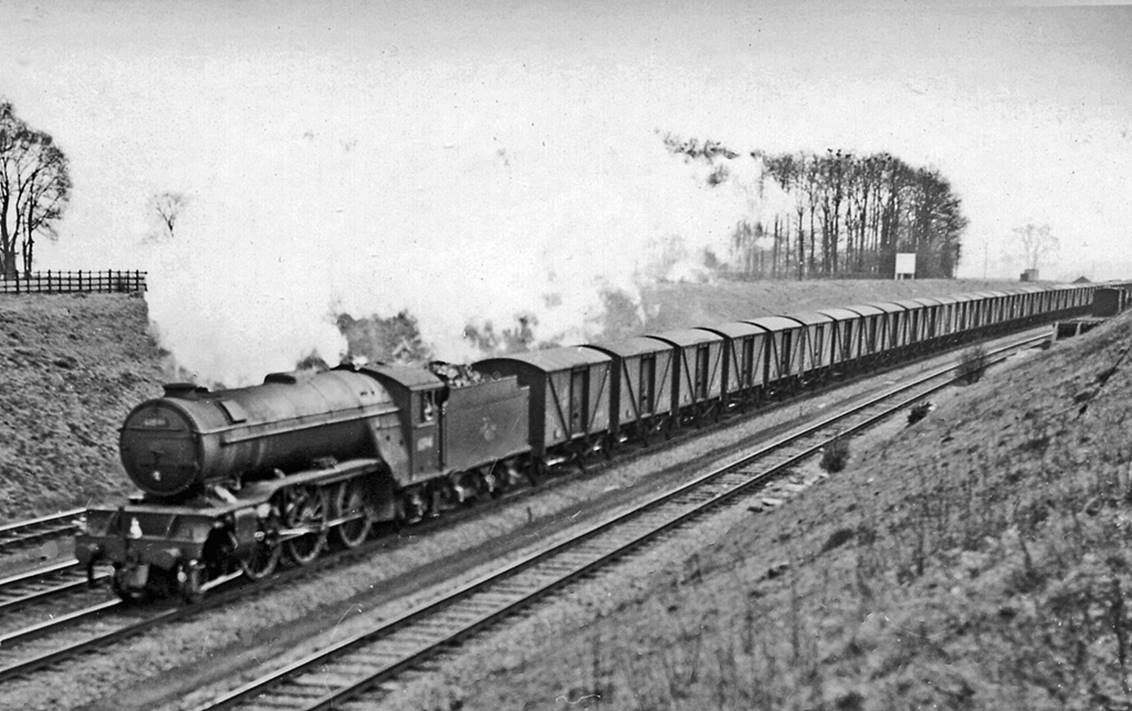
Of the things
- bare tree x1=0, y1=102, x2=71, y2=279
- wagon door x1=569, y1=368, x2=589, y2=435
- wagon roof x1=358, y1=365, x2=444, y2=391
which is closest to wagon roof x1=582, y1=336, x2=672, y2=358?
wagon door x1=569, y1=368, x2=589, y2=435

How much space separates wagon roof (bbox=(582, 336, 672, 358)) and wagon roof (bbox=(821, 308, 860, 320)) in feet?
38.4

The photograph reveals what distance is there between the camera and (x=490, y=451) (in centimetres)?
1788

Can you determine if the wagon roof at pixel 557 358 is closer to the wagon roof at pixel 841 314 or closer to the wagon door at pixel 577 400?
the wagon door at pixel 577 400

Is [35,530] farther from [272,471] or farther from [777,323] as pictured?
[777,323]

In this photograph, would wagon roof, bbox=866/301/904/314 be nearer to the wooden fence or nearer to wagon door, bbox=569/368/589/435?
wagon door, bbox=569/368/589/435

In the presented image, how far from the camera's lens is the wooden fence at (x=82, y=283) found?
29.7 meters

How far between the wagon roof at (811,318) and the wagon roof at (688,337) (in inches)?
231

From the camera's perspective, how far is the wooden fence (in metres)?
29.7

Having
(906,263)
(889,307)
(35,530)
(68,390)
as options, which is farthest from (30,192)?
(906,263)

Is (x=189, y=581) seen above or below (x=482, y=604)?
above

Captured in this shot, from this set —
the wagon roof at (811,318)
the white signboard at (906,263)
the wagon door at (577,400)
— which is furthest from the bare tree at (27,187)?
the white signboard at (906,263)

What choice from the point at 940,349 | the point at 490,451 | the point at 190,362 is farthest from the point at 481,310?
the point at 940,349

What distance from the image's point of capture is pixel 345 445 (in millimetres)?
14914

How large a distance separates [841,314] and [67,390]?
81.6 ft
